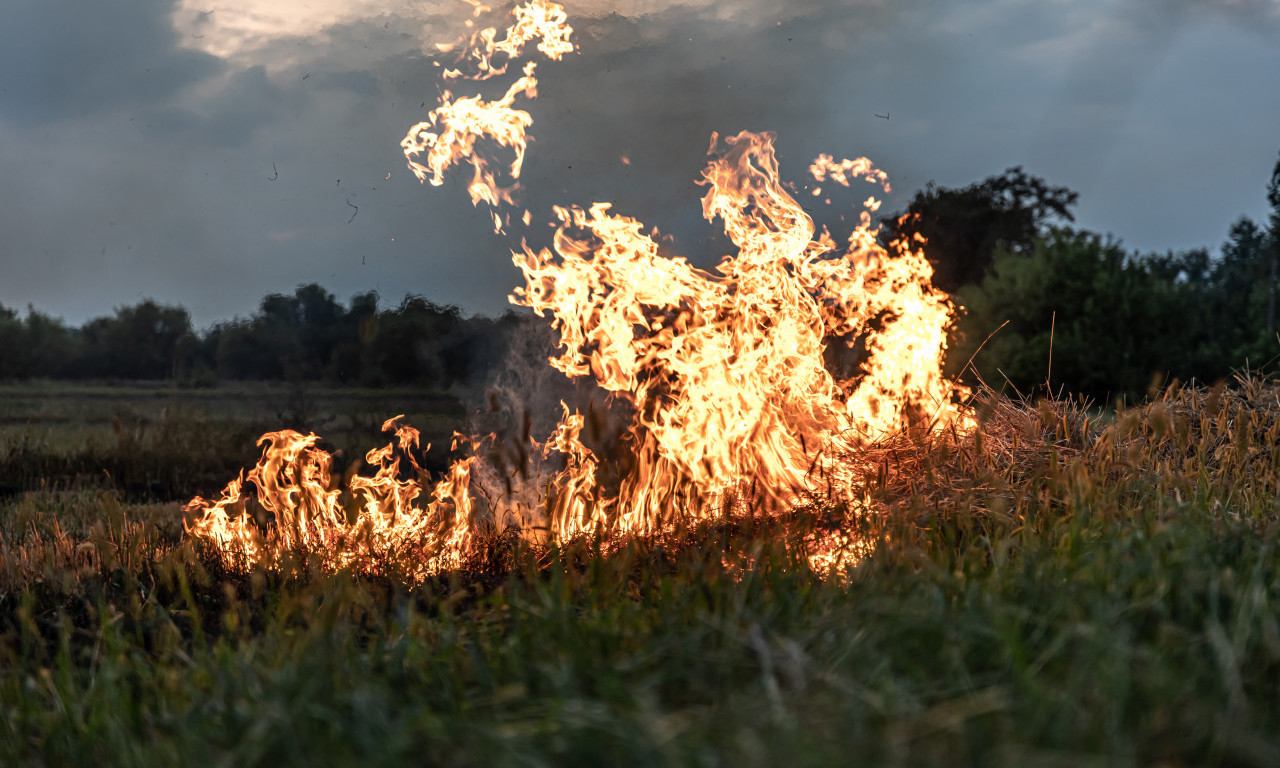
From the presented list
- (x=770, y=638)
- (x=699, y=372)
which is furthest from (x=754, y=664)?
(x=699, y=372)

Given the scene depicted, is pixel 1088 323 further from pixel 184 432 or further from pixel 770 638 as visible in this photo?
pixel 770 638

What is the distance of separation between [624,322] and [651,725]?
→ 5.88m

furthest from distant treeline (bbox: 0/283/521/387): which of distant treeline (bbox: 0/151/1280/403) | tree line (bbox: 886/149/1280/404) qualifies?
tree line (bbox: 886/149/1280/404)

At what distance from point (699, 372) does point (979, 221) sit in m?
31.9

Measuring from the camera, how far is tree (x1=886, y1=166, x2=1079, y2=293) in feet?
117

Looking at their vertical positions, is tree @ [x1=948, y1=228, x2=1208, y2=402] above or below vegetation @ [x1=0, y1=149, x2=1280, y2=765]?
above

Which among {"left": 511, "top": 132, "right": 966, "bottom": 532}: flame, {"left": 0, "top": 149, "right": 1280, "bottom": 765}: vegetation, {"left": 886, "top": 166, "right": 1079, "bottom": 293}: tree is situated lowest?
{"left": 0, "top": 149, "right": 1280, "bottom": 765}: vegetation

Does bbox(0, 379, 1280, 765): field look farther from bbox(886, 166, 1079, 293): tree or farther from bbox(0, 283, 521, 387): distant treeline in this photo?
bbox(886, 166, 1079, 293): tree

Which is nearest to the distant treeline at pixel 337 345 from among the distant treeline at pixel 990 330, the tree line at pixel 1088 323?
the distant treeline at pixel 990 330

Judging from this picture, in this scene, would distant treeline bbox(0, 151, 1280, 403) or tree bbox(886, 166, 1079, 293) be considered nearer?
distant treeline bbox(0, 151, 1280, 403)

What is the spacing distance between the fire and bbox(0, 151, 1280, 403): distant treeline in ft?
19.6

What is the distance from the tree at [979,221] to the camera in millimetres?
35531

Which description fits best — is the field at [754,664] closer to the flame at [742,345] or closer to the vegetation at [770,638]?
the vegetation at [770,638]

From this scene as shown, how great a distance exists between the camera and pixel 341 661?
3414mm
